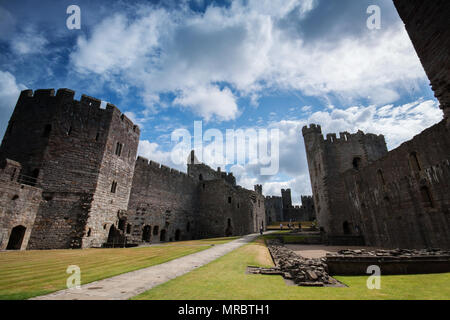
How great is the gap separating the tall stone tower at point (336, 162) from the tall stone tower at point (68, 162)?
75.7ft

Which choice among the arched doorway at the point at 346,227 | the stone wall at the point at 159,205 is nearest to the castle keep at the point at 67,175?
the stone wall at the point at 159,205

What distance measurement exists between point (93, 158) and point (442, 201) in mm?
23593

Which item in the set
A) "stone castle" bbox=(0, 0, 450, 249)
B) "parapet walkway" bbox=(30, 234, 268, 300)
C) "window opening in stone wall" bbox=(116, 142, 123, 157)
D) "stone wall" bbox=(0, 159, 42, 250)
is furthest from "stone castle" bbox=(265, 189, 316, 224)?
"parapet walkway" bbox=(30, 234, 268, 300)

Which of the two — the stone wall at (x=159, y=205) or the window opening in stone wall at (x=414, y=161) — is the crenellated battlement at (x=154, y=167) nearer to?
Answer: the stone wall at (x=159, y=205)

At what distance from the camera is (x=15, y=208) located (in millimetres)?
12867

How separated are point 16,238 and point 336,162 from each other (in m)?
30.8

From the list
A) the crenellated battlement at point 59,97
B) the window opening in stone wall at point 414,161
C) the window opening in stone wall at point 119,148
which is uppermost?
the crenellated battlement at point 59,97

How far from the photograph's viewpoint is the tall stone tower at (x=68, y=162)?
1488 centimetres

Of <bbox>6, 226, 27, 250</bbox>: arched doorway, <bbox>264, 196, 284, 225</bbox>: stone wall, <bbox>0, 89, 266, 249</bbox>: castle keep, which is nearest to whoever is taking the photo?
<bbox>6, 226, 27, 250</bbox>: arched doorway

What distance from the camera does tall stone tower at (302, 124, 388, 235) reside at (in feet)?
80.1

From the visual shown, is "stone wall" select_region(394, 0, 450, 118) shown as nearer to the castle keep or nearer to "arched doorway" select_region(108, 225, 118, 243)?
the castle keep

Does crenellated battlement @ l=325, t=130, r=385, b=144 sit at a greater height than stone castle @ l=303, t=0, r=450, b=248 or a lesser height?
greater
